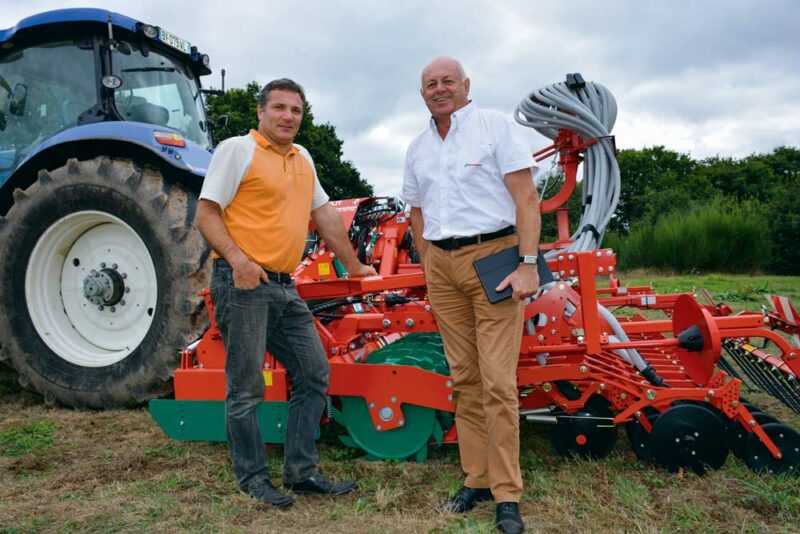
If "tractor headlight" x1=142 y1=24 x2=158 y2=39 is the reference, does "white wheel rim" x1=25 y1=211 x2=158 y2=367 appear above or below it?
below

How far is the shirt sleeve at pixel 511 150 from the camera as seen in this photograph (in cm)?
259

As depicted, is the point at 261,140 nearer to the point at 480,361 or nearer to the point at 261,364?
the point at 261,364

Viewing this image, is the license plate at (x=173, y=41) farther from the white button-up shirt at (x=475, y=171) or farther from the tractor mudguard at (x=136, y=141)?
the white button-up shirt at (x=475, y=171)

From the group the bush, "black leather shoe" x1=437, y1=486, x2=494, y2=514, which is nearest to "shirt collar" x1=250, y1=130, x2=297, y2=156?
"black leather shoe" x1=437, y1=486, x2=494, y2=514

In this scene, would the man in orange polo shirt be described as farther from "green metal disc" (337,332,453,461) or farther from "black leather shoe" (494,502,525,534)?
"black leather shoe" (494,502,525,534)

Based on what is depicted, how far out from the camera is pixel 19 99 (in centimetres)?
491

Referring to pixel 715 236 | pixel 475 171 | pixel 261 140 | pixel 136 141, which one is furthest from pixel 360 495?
pixel 715 236

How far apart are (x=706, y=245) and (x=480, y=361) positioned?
62.9 ft

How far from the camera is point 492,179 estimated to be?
267 centimetres

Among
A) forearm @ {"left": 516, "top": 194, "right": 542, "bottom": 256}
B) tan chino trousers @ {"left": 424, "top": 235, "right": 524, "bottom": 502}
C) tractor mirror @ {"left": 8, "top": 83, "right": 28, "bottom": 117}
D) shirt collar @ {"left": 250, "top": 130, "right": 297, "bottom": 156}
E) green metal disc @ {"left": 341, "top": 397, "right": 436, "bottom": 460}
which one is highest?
tractor mirror @ {"left": 8, "top": 83, "right": 28, "bottom": 117}

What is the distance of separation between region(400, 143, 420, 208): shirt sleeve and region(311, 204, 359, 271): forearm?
1.42ft

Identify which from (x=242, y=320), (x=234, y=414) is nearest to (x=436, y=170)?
(x=242, y=320)

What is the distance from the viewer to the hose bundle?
14.3ft

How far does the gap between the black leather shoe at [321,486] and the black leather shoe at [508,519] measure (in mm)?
712
